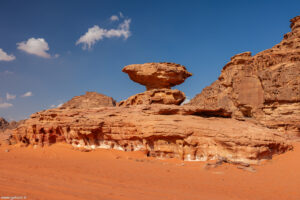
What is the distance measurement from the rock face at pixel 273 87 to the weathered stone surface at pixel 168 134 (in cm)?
638

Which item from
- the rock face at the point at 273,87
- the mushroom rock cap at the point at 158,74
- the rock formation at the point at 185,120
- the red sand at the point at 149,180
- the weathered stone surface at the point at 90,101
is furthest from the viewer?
the weathered stone surface at the point at 90,101

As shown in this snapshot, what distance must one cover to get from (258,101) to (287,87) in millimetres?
3161

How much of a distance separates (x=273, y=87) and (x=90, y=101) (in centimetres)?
2443

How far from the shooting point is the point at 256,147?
7773mm

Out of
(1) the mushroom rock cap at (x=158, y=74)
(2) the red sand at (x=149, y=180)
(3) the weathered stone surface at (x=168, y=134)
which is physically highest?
(1) the mushroom rock cap at (x=158, y=74)

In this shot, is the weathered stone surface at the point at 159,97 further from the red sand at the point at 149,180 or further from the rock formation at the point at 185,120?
the red sand at the point at 149,180

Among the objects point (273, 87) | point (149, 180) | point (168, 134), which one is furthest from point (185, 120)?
point (273, 87)

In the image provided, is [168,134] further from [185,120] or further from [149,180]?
[149,180]

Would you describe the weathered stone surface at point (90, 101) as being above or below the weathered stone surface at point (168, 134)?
above

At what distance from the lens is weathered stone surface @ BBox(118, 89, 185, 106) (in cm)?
1277

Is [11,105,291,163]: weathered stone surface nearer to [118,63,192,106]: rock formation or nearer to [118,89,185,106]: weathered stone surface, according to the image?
[118,89,185,106]: weathered stone surface

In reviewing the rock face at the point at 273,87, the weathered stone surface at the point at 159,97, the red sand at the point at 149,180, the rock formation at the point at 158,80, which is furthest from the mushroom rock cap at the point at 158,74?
the red sand at the point at 149,180

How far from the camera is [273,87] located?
745 inches

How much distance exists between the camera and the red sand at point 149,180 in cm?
482
